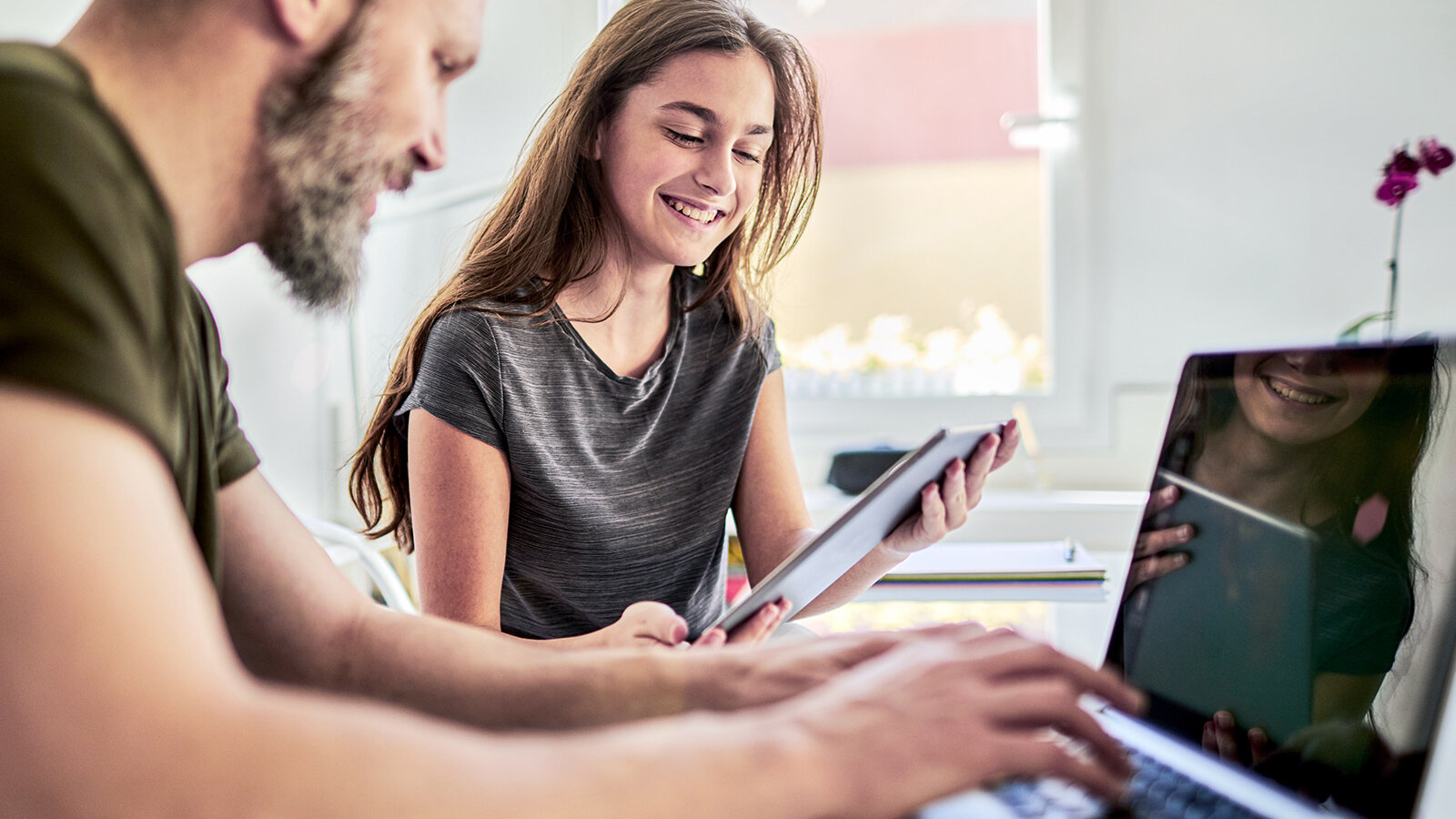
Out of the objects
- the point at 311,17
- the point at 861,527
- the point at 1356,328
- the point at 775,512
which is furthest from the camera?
the point at 1356,328

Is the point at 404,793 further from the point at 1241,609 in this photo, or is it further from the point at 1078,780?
the point at 1241,609

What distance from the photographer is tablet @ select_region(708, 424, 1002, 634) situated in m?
0.75

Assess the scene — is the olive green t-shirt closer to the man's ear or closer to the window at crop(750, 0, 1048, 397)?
the man's ear

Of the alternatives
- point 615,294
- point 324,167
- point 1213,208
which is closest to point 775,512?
point 615,294

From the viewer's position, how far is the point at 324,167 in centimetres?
50

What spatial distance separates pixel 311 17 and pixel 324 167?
8 centimetres

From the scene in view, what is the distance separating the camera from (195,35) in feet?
1.41

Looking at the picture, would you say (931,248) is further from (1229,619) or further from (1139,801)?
(1139,801)

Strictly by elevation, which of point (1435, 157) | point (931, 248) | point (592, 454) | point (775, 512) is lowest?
point (775, 512)

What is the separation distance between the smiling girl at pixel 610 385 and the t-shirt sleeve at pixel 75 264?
621 millimetres

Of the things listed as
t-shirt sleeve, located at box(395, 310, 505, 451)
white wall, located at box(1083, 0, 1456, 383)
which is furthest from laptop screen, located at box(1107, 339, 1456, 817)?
white wall, located at box(1083, 0, 1456, 383)

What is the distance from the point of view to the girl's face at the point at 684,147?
1069 millimetres

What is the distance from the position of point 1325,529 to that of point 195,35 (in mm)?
648

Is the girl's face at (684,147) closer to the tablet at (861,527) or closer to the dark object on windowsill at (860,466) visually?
the tablet at (861,527)
